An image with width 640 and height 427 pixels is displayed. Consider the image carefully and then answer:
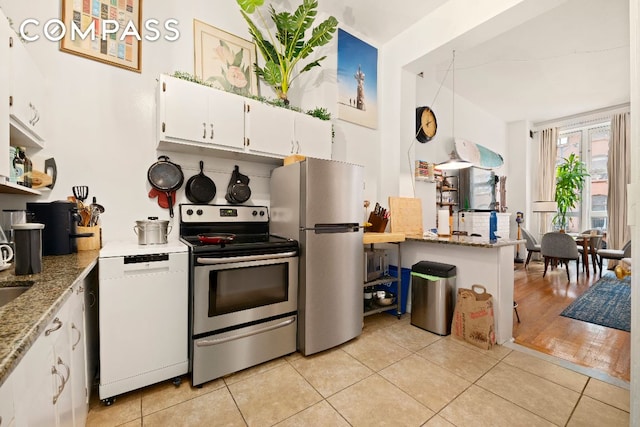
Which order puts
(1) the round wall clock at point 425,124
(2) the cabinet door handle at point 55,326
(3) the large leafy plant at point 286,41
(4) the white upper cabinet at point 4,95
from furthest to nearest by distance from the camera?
1. (1) the round wall clock at point 425,124
2. (3) the large leafy plant at point 286,41
3. (4) the white upper cabinet at point 4,95
4. (2) the cabinet door handle at point 55,326

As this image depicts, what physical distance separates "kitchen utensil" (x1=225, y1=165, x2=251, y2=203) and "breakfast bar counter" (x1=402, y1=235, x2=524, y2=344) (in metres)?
1.87

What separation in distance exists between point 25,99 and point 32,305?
137cm

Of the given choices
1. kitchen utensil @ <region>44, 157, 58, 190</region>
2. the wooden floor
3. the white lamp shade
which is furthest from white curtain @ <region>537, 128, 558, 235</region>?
kitchen utensil @ <region>44, 157, 58, 190</region>

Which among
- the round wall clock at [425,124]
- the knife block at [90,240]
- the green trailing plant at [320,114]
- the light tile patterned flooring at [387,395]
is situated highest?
the round wall clock at [425,124]

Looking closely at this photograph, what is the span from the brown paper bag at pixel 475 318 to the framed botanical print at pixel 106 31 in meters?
3.39

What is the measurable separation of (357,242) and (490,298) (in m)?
1.24

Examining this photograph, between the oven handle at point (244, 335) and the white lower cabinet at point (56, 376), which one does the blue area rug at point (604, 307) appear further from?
the white lower cabinet at point (56, 376)

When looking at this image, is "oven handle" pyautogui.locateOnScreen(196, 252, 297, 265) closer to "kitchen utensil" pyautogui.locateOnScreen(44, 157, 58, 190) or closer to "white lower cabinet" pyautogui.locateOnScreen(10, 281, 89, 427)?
"white lower cabinet" pyautogui.locateOnScreen(10, 281, 89, 427)

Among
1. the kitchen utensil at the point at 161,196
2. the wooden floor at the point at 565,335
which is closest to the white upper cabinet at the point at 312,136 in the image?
the kitchen utensil at the point at 161,196

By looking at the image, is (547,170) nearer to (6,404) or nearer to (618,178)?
(618,178)

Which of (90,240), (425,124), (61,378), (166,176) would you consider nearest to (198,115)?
(166,176)

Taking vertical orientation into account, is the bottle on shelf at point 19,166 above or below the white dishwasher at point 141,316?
above

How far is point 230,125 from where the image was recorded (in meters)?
2.22

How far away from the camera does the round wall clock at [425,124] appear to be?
4094mm
